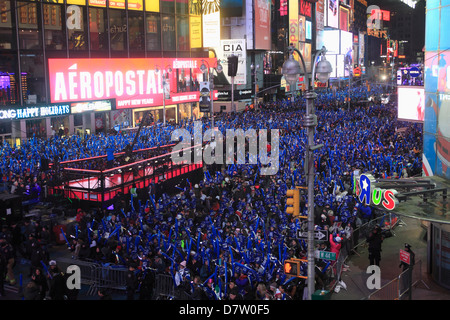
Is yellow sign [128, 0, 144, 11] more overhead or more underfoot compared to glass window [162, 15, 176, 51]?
more overhead

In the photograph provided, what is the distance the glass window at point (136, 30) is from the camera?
177 ft

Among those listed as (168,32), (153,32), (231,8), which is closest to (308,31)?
(231,8)

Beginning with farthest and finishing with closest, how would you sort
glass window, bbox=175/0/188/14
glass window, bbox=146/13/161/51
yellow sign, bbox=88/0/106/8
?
1. glass window, bbox=175/0/188/14
2. glass window, bbox=146/13/161/51
3. yellow sign, bbox=88/0/106/8

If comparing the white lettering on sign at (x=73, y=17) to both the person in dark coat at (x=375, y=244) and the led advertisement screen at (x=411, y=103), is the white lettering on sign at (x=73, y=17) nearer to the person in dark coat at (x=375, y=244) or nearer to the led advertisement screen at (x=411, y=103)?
the led advertisement screen at (x=411, y=103)

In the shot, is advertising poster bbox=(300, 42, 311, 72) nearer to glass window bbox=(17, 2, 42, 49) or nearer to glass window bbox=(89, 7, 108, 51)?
glass window bbox=(89, 7, 108, 51)

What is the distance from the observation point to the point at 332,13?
438 feet

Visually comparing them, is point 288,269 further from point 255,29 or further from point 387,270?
point 255,29

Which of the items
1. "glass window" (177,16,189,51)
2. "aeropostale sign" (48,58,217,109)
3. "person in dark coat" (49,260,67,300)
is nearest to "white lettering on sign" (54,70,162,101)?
"aeropostale sign" (48,58,217,109)

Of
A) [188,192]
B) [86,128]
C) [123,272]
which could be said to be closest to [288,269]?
[123,272]

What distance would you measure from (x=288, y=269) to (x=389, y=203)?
146 inches

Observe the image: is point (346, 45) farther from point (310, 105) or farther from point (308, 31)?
point (310, 105)

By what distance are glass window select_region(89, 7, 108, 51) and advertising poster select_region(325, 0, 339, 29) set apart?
292ft

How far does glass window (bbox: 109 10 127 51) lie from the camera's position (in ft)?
170

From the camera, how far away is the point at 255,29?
7881 centimetres
